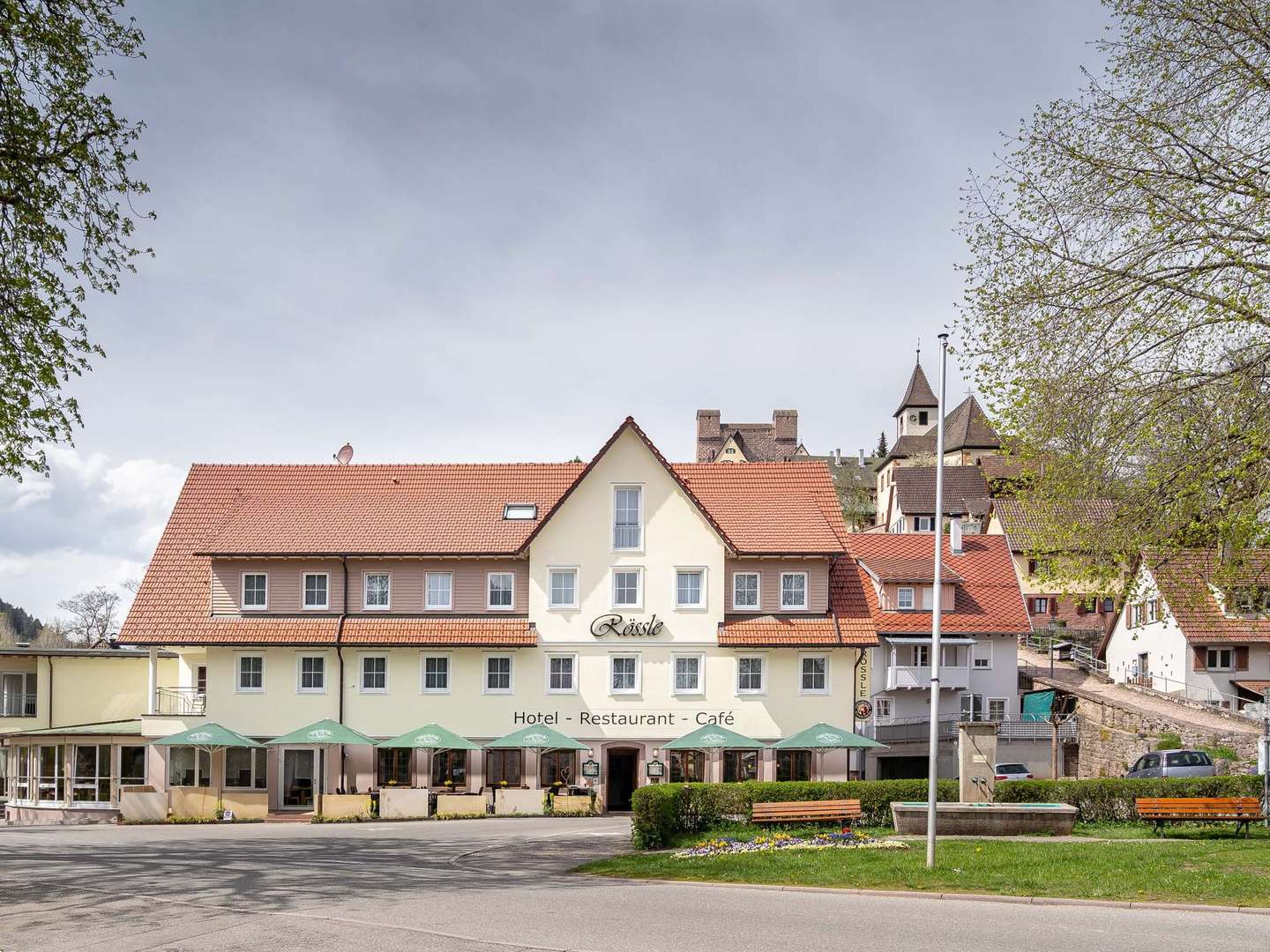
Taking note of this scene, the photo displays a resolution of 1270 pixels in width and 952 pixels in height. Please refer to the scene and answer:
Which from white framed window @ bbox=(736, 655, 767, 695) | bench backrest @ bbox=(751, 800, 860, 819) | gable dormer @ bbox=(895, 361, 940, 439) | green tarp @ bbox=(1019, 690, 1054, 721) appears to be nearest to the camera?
bench backrest @ bbox=(751, 800, 860, 819)

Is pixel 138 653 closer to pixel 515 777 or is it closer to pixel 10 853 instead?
pixel 515 777

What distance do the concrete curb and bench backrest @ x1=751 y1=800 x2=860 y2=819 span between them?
7.16 meters

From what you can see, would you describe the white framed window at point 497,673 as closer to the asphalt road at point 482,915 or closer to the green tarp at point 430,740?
the green tarp at point 430,740

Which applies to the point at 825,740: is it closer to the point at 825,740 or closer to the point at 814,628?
the point at 825,740

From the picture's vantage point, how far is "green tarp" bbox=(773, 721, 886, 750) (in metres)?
40.2

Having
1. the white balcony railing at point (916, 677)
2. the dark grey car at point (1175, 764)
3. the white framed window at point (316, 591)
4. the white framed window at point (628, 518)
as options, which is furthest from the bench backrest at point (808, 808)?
the white balcony railing at point (916, 677)

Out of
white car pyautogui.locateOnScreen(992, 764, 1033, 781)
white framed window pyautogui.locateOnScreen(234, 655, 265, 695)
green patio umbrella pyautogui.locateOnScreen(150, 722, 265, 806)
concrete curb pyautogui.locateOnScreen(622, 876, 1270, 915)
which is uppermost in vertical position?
white framed window pyautogui.locateOnScreen(234, 655, 265, 695)

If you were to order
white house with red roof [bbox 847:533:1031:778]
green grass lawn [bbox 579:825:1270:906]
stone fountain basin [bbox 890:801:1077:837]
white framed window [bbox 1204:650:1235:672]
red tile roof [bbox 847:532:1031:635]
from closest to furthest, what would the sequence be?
green grass lawn [bbox 579:825:1270:906]
stone fountain basin [bbox 890:801:1077:837]
white house with red roof [bbox 847:533:1031:778]
red tile roof [bbox 847:532:1031:635]
white framed window [bbox 1204:650:1235:672]

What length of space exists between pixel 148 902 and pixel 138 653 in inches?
1408

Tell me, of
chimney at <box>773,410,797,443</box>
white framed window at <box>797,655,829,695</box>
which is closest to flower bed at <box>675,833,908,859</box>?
white framed window at <box>797,655,829,695</box>

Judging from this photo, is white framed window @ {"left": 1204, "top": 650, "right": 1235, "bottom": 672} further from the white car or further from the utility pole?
the utility pole

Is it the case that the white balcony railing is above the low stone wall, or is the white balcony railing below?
above

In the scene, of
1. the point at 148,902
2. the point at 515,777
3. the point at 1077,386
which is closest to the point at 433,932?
the point at 148,902

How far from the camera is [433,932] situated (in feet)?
54.4
